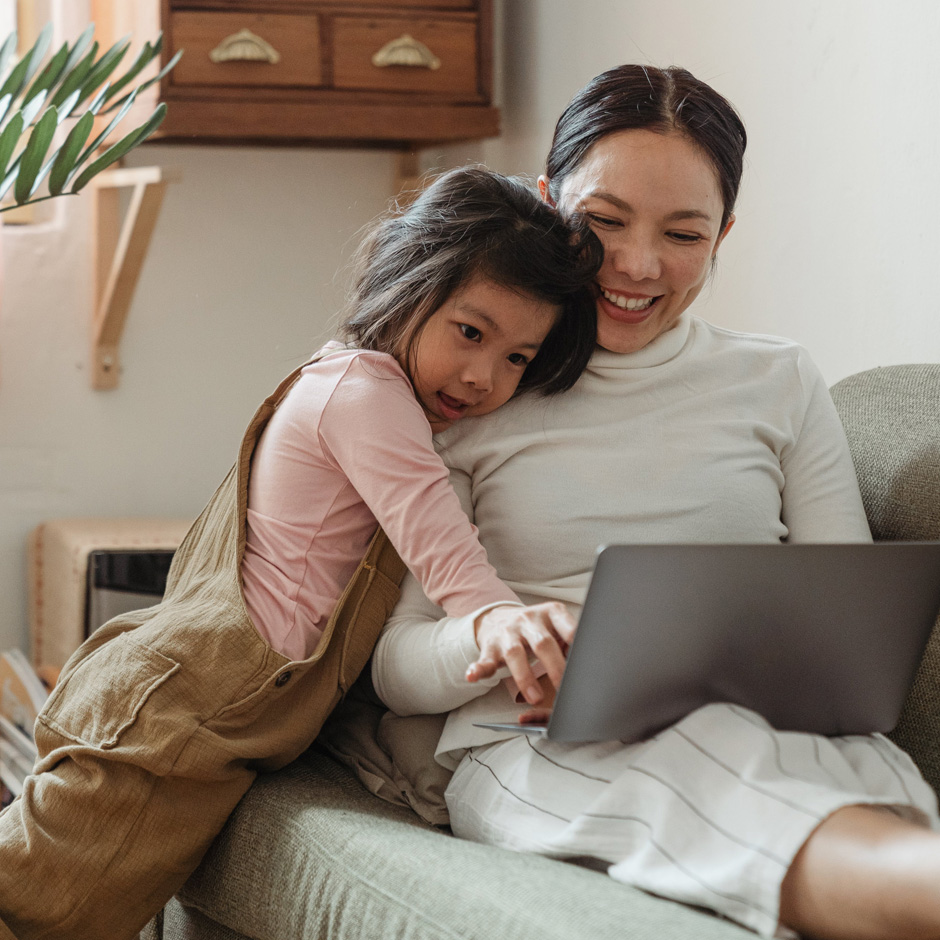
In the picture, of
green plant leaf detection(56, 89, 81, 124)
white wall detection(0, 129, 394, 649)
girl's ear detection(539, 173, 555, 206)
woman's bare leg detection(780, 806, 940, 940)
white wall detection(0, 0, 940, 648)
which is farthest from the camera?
white wall detection(0, 129, 394, 649)

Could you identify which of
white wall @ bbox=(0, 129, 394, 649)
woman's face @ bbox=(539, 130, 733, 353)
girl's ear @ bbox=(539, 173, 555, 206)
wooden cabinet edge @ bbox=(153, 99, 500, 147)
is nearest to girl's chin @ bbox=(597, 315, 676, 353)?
woman's face @ bbox=(539, 130, 733, 353)

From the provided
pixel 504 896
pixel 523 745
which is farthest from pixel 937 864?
pixel 523 745

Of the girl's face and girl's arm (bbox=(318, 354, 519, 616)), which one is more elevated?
the girl's face

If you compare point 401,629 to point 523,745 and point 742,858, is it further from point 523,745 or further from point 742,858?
point 742,858

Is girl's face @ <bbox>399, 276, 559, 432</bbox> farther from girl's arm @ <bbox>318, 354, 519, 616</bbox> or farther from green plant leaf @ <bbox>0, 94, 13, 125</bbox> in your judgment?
green plant leaf @ <bbox>0, 94, 13, 125</bbox>

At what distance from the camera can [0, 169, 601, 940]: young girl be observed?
3.04ft

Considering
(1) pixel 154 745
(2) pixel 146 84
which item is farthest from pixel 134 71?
(1) pixel 154 745

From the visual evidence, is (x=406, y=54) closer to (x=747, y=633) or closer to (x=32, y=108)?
(x=32, y=108)

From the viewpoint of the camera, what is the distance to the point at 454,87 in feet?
7.18

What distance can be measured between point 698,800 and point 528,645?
6.4 inches

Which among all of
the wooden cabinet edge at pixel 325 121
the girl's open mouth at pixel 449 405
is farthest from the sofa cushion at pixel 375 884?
the wooden cabinet edge at pixel 325 121

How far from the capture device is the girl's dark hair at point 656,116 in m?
1.11

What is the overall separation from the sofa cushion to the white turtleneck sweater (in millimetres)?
118

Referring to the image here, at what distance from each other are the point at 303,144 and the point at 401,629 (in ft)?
5.62
